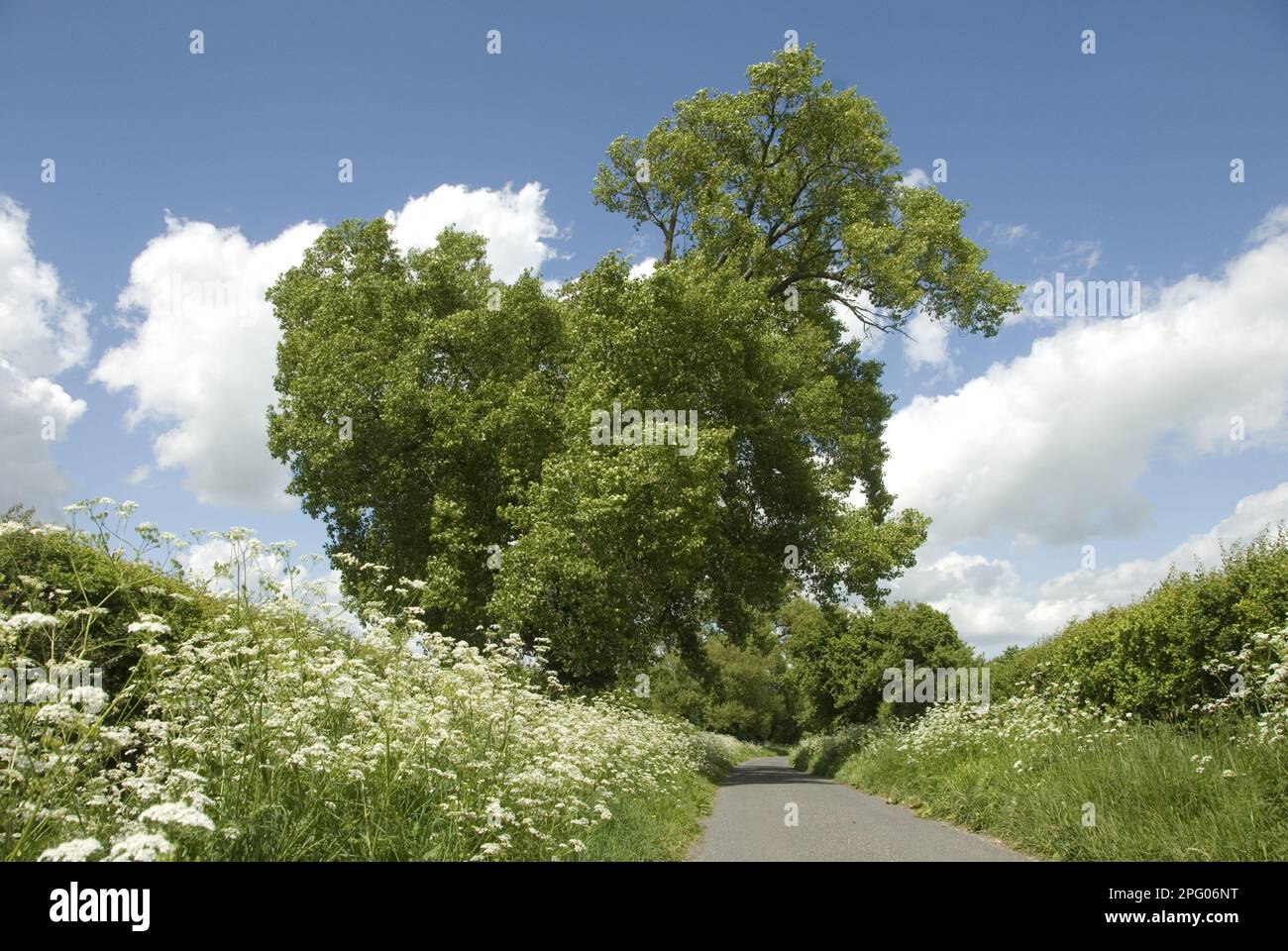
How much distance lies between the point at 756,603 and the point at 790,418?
16.6ft

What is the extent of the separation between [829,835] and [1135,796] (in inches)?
158

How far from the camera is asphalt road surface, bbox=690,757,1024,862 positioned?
8906mm

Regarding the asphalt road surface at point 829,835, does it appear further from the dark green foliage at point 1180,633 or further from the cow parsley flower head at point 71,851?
the cow parsley flower head at point 71,851

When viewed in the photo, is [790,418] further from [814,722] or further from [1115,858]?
[814,722]

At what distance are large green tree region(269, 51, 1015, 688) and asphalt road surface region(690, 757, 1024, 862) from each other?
5.87 m

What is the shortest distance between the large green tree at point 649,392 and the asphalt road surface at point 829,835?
5.87 metres

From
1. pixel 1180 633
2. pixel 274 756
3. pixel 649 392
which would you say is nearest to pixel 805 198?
pixel 649 392

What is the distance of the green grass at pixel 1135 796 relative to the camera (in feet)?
21.4

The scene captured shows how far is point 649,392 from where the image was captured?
805 inches

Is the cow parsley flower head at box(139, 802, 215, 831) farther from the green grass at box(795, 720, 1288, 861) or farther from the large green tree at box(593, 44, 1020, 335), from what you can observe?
the large green tree at box(593, 44, 1020, 335)

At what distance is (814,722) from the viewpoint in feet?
154

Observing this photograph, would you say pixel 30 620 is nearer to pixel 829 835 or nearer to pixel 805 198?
pixel 829 835

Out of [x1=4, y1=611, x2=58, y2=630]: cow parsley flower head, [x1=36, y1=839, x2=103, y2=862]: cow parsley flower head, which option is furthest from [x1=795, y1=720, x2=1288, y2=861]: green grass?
[x1=4, y1=611, x2=58, y2=630]: cow parsley flower head
